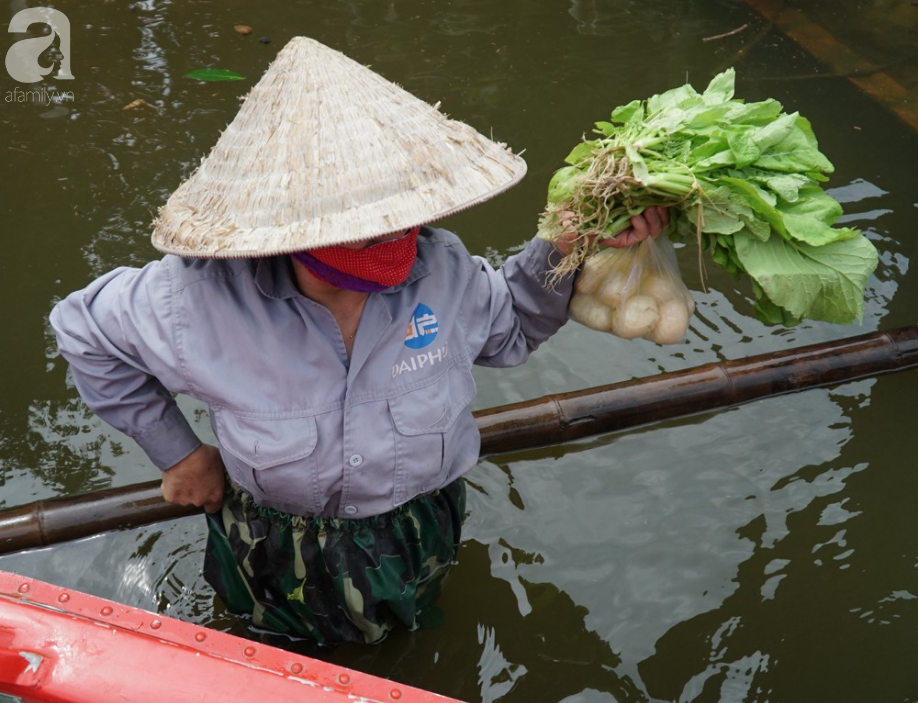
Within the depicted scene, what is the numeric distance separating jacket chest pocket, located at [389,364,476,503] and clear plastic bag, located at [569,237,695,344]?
37cm

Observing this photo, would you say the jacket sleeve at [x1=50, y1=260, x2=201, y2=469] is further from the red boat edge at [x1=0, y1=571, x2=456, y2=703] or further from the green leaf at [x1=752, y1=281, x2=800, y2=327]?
the green leaf at [x1=752, y1=281, x2=800, y2=327]

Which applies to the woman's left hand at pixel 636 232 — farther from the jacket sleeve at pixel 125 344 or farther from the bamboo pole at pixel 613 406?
the bamboo pole at pixel 613 406

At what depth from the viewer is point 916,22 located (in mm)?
6141

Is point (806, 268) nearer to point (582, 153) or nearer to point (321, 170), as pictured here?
point (582, 153)

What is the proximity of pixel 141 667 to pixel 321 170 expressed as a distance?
3.08 ft

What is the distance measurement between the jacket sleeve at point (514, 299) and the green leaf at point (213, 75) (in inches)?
138

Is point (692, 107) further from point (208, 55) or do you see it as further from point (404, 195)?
point (208, 55)

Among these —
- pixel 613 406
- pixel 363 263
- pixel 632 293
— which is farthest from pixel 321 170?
pixel 613 406

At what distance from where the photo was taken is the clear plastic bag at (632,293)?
2.28m

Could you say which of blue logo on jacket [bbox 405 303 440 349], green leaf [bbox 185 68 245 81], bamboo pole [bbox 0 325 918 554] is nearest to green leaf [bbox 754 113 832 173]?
blue logo on jacket [bbox 405 303 440 349]

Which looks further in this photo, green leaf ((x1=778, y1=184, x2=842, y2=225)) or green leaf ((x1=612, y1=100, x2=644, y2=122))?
green leaf ((x1=612, y1=100, x2=644, y2=122))

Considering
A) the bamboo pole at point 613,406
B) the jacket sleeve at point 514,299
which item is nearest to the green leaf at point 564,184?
the jacket sleeve at point 514,299

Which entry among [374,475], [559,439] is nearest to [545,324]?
[374,475]

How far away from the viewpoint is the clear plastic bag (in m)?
2.28
